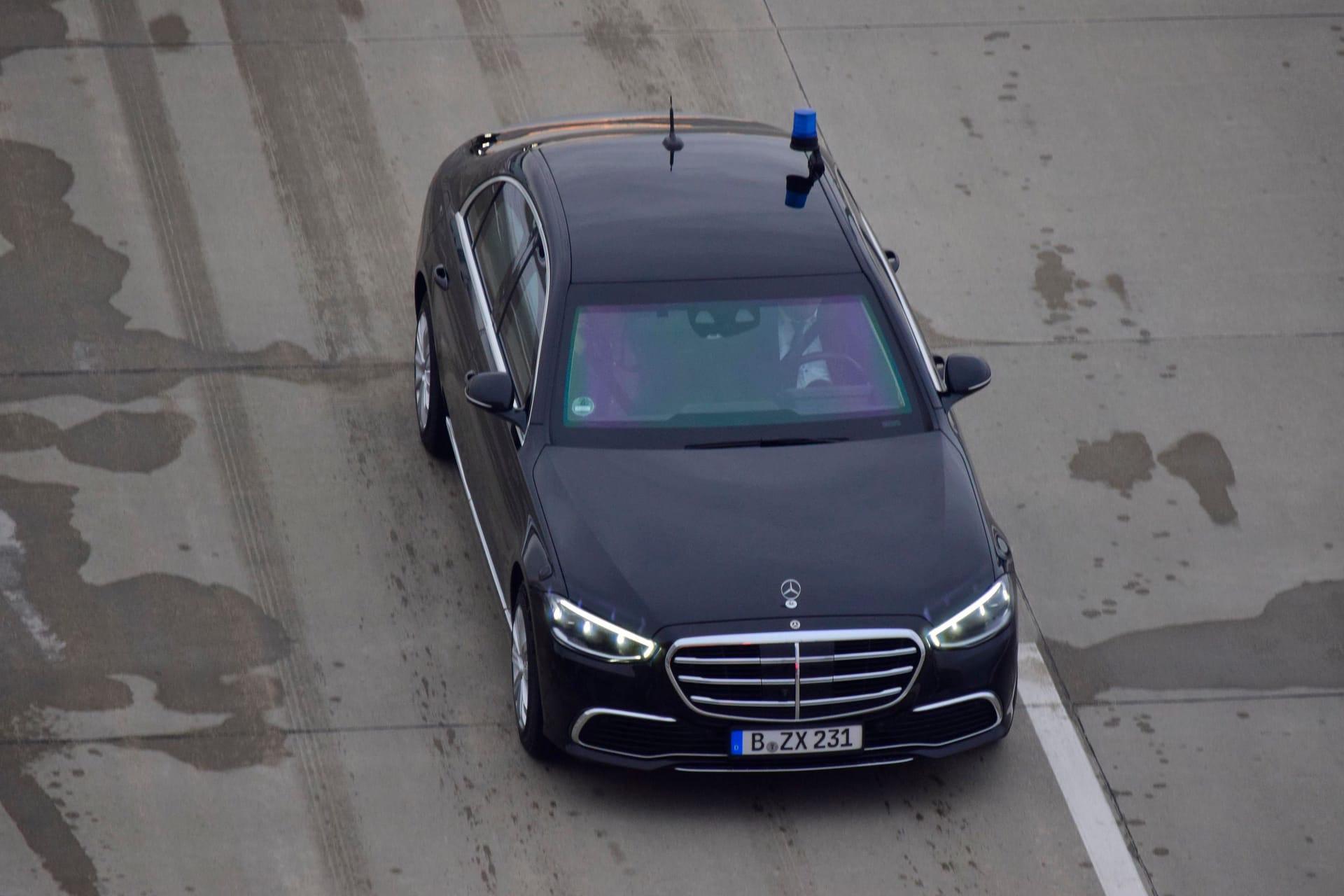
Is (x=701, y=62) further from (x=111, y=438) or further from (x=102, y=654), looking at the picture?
(x=102, y=654)

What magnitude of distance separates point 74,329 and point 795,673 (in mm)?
5210

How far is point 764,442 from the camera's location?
766 centimetres

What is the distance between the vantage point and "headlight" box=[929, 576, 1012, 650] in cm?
707

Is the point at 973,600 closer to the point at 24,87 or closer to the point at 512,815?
the point at 512,815

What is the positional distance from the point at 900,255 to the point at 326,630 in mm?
4550

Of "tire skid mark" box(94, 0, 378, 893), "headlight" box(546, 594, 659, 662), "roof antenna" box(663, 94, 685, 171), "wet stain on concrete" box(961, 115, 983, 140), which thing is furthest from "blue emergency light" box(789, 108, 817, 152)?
"wet stain on concrete" box(961, 115, 983, 140)

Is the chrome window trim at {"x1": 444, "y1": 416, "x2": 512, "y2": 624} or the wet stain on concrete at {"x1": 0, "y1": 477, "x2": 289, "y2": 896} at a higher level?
the chrome window trim at {"x1": 444, "y1": 416, "x2": 512, "y2": 624}

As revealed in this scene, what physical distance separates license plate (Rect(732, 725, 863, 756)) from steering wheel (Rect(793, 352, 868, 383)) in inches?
60.6

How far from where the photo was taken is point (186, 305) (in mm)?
10766

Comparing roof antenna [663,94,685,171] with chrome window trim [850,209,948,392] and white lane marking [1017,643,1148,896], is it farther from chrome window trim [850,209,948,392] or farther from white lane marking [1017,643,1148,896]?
white lane marking [1017,643,1148,896]

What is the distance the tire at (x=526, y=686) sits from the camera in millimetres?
7328

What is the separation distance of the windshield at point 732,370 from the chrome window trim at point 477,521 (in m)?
0.80

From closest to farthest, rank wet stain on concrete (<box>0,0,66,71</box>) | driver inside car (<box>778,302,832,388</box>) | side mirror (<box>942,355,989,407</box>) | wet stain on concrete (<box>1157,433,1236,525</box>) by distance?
driver inside car (<box>778,302,832,388</box>), side mirror (<box>942,355,989,407</box>), wet stain on concrete (<box>1157,433,1236,525</box>), wet stain on concrete (<box>0,0,66,71</box>)

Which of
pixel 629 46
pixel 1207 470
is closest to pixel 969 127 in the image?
pixel 629 46
